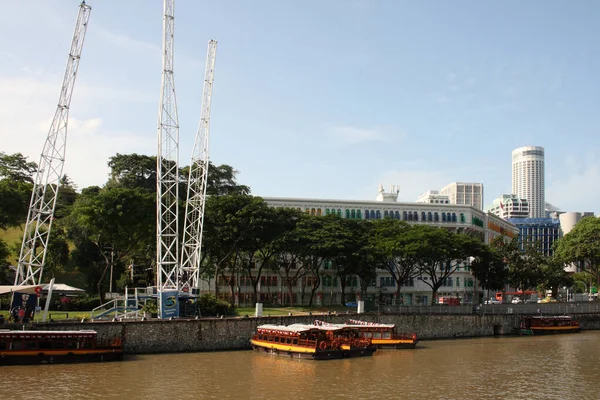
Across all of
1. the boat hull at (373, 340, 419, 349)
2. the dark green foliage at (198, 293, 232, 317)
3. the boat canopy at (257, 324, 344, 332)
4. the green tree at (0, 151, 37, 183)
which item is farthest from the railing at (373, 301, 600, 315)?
the green tree at (0, 151, 37, 183)

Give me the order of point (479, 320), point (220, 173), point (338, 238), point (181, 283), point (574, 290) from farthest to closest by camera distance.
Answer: point (574, 290) < point (220, 173) < point (338, 238) < point (479, 320) < point (181, 283)

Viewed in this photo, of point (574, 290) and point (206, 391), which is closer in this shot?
point (206, 391)

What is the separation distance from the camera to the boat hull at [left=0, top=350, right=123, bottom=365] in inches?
2018

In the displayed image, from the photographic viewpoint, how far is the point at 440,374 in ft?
174

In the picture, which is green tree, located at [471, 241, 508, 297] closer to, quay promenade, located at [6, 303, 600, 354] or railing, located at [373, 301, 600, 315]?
railing, located at [373, 301, 600, 315]

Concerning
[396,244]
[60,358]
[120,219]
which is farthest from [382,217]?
[60,358]

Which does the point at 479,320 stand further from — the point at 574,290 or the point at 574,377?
the point at 574,290

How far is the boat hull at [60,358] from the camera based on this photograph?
168 feet

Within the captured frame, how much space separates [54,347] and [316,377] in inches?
875

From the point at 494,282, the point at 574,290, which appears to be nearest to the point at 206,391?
the point at 494,282

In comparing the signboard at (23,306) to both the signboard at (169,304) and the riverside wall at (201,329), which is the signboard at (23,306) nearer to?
the riverside wall at (201,329)

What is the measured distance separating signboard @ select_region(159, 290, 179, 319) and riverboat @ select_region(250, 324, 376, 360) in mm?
8717

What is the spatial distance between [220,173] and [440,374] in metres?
83.4

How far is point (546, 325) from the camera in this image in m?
92.6
